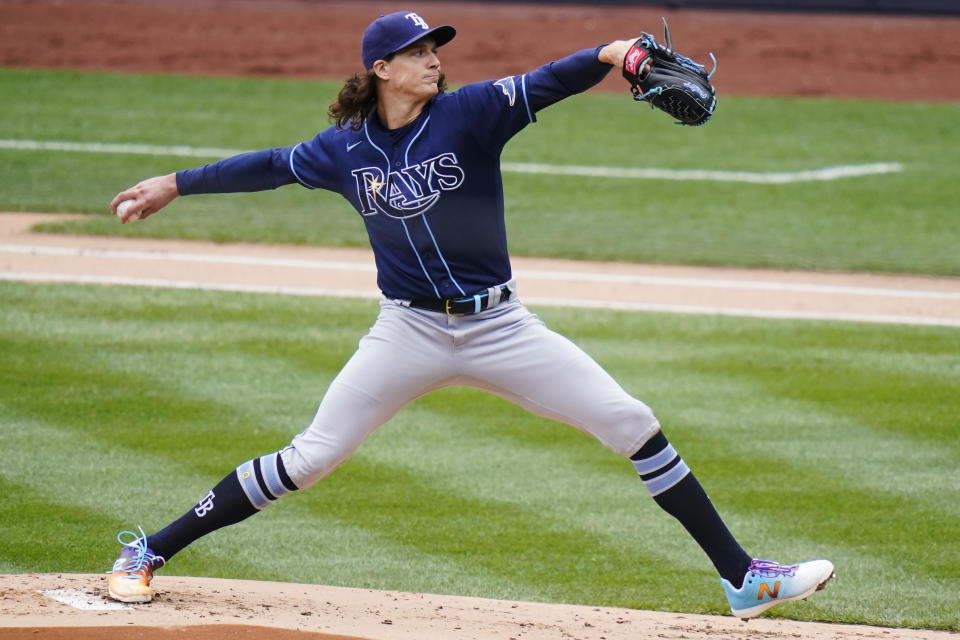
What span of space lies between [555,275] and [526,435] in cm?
335

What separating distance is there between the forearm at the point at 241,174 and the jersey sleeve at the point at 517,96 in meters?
0.66

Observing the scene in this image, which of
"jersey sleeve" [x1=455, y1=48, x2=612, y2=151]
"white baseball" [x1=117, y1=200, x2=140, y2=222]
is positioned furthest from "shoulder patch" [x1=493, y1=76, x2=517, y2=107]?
"white baseball" [x1=117, y1=200, x2=140, y2=222]

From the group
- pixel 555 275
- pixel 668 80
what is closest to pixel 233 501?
pixel 668 80

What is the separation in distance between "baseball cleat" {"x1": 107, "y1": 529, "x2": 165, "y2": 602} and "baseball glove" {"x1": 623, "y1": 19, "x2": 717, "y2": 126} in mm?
2075

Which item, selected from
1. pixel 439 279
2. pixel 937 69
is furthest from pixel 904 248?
pixel 937 69

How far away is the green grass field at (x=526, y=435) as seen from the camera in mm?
4887

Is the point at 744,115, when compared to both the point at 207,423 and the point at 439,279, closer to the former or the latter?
the point at 207,423

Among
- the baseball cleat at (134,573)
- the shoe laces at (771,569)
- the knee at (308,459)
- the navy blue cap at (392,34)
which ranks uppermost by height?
the navy blue cap at (392,34)

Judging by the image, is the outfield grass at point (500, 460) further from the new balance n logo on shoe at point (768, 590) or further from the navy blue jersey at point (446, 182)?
the navy blue jersey at point (446, 182)

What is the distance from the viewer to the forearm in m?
4.29

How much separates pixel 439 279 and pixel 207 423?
2572 mm

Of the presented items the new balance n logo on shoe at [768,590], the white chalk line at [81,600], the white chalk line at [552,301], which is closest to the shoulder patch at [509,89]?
the new balance n logo on shoe at [768,590]

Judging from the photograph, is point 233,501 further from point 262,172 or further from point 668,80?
point 668,80

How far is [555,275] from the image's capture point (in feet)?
31.4
